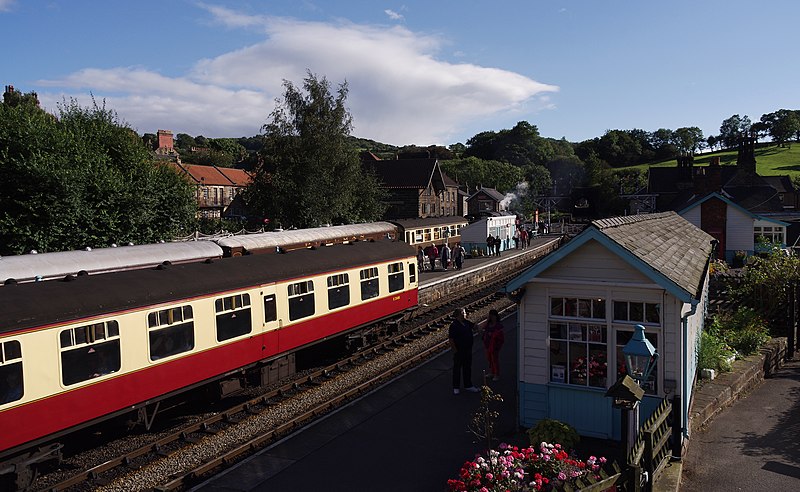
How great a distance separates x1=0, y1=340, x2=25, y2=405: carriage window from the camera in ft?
26.7

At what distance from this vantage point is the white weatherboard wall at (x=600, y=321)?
9156 millimetres

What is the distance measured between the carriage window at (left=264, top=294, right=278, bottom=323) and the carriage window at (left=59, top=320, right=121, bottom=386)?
4022 millimetres

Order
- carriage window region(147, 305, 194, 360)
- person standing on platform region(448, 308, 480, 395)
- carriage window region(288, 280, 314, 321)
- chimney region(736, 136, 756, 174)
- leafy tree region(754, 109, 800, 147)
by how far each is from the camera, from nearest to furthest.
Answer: carriage window region(147, 305, 194, 360), person standing on platform region(448, 308, 480, 395), carriage window region(288, 280, 314, 321), chimney region(736, 136, 756, 174), leafy tree region(754, 109, 800, 147)

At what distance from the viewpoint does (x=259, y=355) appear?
1347 centimetres

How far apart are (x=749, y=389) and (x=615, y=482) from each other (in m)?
8.04

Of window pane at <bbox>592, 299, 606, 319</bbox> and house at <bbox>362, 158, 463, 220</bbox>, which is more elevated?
house at <bbox>362, 158, 463, 220</bbox>

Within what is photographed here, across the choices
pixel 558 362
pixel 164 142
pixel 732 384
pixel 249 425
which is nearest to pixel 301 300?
pixel 249 425

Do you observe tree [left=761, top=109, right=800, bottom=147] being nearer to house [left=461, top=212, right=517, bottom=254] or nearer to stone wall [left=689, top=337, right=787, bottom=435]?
house [left=461, top=212, right=517, bottom=254]

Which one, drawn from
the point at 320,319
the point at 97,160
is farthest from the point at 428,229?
the point at 320,319

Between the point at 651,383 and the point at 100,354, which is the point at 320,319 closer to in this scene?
the point at 100,354

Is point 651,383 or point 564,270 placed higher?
point 564,270

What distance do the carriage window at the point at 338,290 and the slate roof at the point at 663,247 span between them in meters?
7.50

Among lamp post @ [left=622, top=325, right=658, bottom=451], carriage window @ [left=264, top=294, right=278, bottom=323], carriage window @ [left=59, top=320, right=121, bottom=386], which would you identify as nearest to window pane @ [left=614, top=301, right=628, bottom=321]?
lamp post @ [left=622, top=325, right=658, bottom=451]

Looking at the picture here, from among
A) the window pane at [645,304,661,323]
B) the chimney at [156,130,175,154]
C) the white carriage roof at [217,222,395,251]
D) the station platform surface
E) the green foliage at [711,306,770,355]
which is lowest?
the station platform surface
